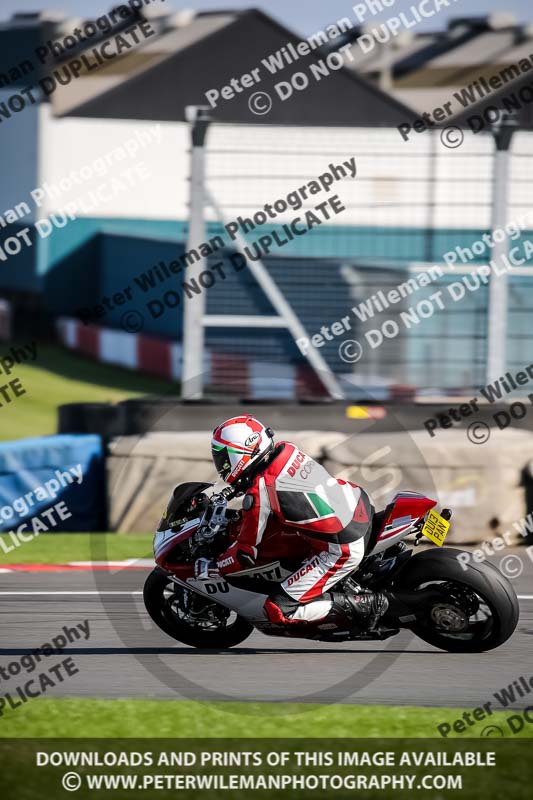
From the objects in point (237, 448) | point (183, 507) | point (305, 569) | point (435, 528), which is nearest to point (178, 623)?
point (183, 507)

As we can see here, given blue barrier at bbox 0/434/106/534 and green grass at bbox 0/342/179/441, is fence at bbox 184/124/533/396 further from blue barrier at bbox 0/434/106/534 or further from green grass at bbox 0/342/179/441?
green grass at bbox 0/342/179/441

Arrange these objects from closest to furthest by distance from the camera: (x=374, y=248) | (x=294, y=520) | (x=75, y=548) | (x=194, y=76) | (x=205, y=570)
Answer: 1. (x=294, y=520)
2. (x=205, y=570)
3. (x=75, y=548)
4. (x=374, y=248)
5. (x=194, y=76)

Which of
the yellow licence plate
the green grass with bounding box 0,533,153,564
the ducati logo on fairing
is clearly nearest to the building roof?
the green grass with bounding box 0,533,153,564

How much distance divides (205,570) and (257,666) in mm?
591

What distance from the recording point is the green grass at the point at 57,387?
18.7 metres

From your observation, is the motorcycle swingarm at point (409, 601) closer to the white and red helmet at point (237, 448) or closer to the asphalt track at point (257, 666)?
Answer: the asphalt track at point (257, 666)

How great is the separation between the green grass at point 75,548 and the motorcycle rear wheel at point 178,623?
277 cm

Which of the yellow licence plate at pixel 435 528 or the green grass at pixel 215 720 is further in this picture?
the yellow licence plate at pixel 435 528

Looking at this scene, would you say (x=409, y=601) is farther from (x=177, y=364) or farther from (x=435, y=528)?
(x=177, y=364)

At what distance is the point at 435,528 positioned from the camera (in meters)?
6.66

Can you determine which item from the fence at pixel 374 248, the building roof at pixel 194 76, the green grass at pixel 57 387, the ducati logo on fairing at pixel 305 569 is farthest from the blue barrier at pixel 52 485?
the building roof at pixel 194 76

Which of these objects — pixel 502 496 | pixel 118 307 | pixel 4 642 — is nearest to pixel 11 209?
pixel 118 307

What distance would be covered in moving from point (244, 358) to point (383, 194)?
6.51 ft

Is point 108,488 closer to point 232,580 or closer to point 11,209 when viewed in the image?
point 232,580
